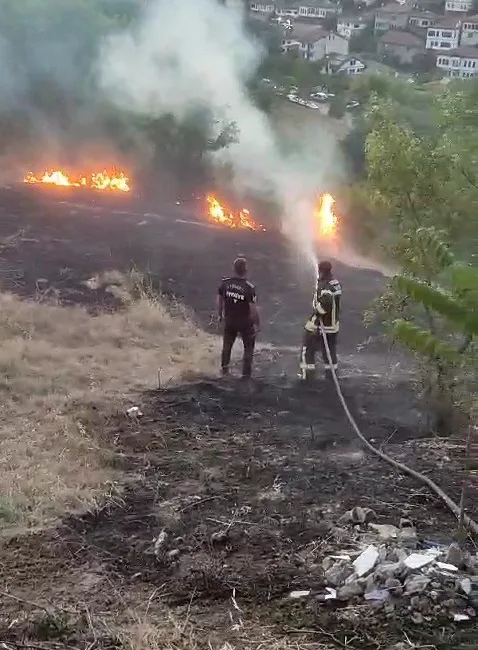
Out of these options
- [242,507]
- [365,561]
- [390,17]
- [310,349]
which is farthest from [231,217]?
[390,17]

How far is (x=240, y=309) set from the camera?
9.16 m

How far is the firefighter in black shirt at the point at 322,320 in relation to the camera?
9039mm

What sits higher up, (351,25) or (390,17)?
(390,17)

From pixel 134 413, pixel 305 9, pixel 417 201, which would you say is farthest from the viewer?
pixel 305 9

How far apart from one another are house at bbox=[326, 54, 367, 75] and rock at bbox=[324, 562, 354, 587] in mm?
31844

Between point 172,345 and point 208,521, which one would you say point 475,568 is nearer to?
point 208,521

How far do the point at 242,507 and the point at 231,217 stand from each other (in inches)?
517

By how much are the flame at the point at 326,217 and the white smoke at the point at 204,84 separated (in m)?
1.81

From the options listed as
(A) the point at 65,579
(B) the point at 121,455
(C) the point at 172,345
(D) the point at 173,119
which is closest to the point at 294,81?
(D) the point at 173,119

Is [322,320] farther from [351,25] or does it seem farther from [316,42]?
[351,25]

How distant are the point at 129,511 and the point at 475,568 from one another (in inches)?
109

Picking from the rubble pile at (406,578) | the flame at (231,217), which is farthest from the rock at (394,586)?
the flame at (231,217)

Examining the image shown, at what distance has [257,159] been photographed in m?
22.4

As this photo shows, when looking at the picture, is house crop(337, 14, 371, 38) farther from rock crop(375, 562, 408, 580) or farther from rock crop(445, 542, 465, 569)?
rock crop(375, 562, 408, 580)
